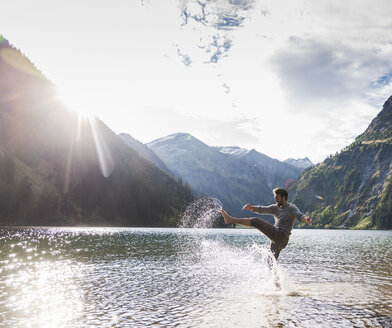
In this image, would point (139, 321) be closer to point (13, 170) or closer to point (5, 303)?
point (5, 303)

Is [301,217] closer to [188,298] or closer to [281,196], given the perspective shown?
[281,196]

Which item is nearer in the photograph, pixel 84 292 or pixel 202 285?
pixel 84 292

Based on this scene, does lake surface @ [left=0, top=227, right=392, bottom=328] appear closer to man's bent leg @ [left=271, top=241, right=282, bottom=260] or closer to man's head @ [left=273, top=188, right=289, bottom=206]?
man's bent leg @ [left=271, top=241, right=282, bottom=260]

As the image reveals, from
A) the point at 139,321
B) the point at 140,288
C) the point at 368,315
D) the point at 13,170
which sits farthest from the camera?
the point at 13,170

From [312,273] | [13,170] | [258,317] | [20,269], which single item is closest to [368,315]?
[258,317]

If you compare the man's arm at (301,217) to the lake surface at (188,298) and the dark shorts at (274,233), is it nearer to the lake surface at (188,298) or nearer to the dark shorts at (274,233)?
the dark shorts at (274,233)

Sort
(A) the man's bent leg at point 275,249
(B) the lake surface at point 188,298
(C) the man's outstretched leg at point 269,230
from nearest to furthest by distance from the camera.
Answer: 1. (B) the lake surface at point 188,298
2. (C) the man's outstretched leg at point 269,230
3. (A) the man's bent leg at point 275,249

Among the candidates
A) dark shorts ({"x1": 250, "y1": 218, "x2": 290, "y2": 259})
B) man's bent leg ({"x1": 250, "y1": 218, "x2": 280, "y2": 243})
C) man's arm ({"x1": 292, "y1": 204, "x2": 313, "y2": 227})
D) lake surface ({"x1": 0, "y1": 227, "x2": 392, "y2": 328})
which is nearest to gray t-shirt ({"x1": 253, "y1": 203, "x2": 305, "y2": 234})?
man's arm ({"x1": 292, "y1": 204, "x2": 313, "y2": 227})

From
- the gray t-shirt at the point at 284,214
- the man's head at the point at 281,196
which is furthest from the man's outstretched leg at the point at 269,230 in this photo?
the man's head at the point at 281,196

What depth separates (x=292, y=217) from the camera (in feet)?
54.7

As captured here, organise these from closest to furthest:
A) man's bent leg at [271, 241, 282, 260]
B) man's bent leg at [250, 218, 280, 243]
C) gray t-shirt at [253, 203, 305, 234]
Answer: man's bent leg at [250, 218, 280, 243]
gray t-shirt at [253, 203, 305, 234]
man's bent leg at [271, 241, 282, 260]

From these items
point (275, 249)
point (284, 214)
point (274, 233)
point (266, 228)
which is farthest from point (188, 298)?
point (284, 214)

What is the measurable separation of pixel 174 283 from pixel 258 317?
31.0 ft

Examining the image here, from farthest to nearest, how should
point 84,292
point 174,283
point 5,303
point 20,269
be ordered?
point 20,269
point 174,283
point 84,292
point 5,303
